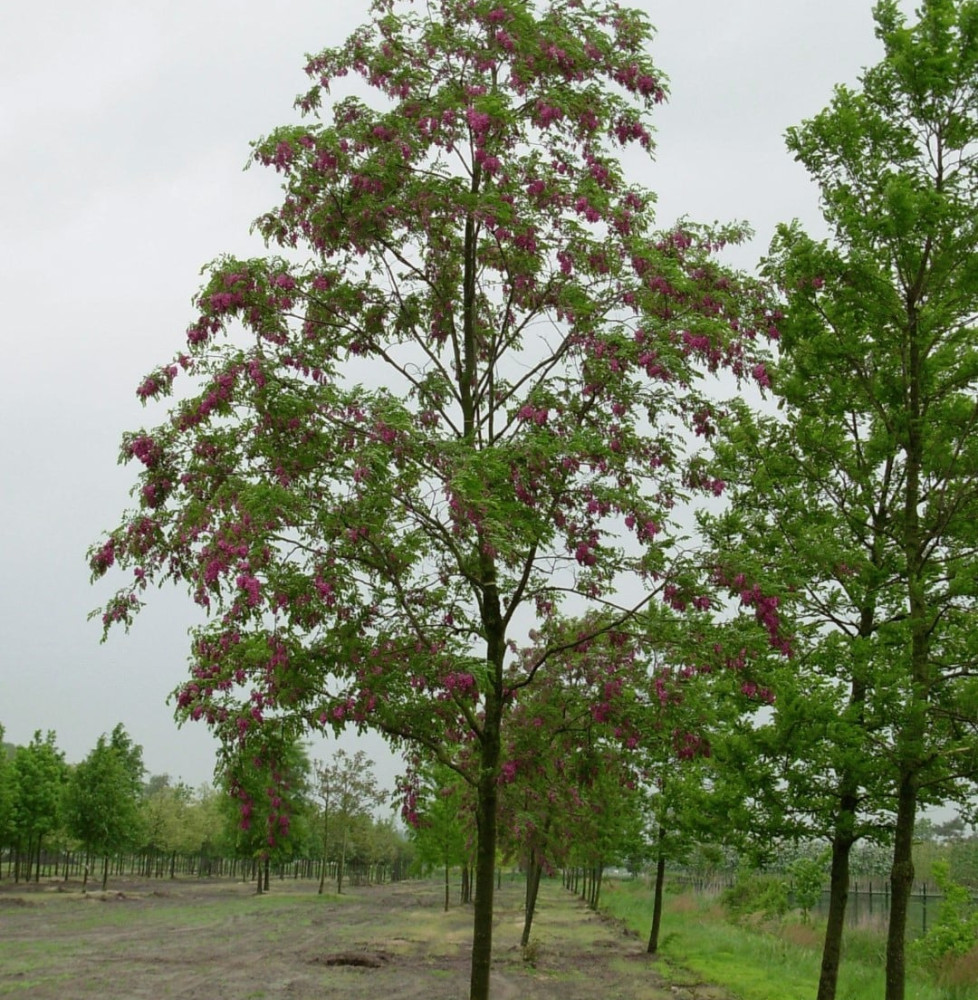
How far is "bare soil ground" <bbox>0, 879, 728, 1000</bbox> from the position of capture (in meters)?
20.5

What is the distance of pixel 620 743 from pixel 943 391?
574cm

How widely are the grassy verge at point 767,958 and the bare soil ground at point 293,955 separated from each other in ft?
3.18

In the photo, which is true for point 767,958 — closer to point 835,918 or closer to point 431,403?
point 835,918

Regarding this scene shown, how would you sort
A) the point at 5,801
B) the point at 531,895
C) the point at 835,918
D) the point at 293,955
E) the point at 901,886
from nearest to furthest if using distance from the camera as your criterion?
the point at 901,886, the point at 835,918, the point at 293,955, the point at 531,895, the point at 5,801

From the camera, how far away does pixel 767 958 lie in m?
26.4

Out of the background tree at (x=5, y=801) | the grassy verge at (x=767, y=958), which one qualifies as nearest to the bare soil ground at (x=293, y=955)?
the grassy verge at (x=767, y=958)

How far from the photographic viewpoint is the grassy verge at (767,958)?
19.7 metres

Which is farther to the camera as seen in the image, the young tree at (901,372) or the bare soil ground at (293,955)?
the bare soil ground at (293,955)

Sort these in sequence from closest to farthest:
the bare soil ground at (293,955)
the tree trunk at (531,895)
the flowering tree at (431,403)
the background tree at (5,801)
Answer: the flowering tree at (431,403), the bare soil ground at (293,955), the tree trunk at (531,895), the background tree at (5,801)

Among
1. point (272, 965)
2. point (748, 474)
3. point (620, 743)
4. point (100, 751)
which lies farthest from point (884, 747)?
point (100, 751)

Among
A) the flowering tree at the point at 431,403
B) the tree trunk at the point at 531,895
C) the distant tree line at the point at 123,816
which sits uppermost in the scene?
the flowering tree at the point at 431,403

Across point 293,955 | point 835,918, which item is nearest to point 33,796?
point 293,955

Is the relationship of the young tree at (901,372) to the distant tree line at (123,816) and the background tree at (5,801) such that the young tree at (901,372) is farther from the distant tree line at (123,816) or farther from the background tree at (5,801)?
the background tree at (5,801)

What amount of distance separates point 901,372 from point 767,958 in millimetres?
19869
